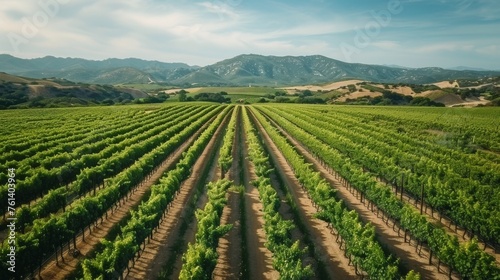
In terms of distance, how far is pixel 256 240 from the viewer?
87.0 ft

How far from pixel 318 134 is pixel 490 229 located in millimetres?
A: 39378

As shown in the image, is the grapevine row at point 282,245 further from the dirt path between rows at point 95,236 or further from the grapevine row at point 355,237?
the dirt path between rows at point 95,236

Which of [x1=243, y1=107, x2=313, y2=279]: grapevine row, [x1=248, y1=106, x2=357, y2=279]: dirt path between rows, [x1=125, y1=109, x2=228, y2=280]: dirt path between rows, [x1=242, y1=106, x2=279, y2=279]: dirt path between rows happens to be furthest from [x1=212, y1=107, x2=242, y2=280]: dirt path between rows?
[x1=248, y1=106, x2=357, y2=279]: dirt path between rows

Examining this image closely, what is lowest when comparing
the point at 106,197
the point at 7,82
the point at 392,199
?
the point at 392,199

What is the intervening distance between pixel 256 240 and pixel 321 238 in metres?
5.23

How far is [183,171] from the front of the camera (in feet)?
121

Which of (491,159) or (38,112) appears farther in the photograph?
(38,112)

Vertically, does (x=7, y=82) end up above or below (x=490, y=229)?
above

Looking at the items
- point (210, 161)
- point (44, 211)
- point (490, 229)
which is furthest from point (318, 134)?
point (44, 211)

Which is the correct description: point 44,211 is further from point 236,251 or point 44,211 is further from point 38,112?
point 38,112

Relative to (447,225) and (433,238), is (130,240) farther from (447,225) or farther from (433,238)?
(447,225)

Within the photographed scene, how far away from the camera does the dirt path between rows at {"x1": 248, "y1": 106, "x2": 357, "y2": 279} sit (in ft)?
74.9

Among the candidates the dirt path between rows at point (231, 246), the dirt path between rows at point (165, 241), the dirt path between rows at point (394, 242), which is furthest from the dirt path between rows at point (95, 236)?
the dirt path between rows at point (394, 242)

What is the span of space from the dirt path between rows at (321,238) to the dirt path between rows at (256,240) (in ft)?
12.2
